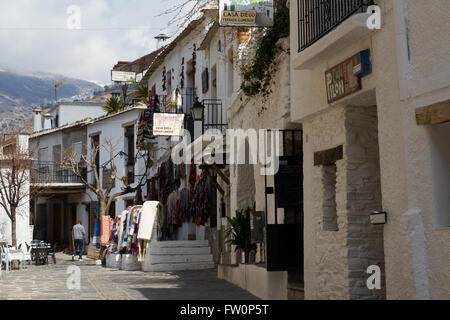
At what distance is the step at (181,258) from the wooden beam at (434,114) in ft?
41.8

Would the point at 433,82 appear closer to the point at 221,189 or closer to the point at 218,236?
the point at 221,189

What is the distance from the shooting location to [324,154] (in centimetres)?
904

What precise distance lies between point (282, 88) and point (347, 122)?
285 centimetres

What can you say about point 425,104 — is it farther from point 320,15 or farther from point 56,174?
point 56,174

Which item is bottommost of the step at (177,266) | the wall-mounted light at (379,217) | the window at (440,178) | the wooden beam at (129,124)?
the step at (177,266)

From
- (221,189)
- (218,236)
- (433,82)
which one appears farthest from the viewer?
(218,236)

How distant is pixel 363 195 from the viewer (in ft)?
27.6

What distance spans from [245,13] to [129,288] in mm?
5846

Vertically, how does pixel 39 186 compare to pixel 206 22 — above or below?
below

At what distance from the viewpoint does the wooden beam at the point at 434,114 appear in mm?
6160

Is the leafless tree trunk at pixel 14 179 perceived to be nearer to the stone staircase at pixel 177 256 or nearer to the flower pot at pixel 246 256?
the stone staircase at pixel 177 256

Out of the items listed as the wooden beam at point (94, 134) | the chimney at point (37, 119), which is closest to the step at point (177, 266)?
the wooden beam at point (94, 134)

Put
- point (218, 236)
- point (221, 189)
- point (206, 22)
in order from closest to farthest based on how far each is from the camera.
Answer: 1. point (221, 189)
2. point (218, 236)
3. point (206, 22)

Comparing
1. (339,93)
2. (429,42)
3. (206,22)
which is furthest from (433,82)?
(206,22)
